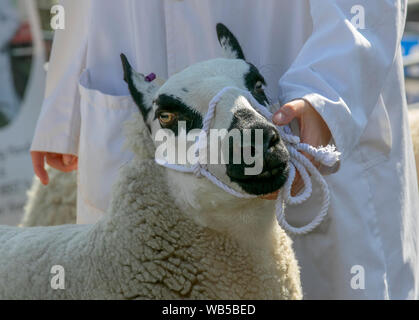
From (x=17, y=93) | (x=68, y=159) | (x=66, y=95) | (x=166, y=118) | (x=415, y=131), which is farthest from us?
(x=17, y=93)

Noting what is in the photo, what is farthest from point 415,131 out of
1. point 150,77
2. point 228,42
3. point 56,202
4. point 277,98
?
point 56,202

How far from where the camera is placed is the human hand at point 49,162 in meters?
2.23

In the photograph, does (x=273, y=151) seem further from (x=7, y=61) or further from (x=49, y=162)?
(x=7, y=61)

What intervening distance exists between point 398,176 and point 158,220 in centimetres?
74

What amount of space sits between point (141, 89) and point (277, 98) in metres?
0.39

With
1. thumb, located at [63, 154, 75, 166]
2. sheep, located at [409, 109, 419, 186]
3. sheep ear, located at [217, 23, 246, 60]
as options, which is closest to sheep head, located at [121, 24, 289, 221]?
sheep ear, located at [217, 23, 246, 60]

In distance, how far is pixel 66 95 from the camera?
2.21 meters

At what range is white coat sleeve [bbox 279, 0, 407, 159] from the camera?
150cm

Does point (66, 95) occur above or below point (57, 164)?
above

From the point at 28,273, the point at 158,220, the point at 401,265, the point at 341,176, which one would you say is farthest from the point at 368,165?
the point at 28,273

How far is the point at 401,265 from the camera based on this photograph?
1.92 m

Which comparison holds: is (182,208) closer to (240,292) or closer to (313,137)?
(240,292)

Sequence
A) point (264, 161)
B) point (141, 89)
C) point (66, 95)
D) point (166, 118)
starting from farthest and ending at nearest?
point (66, 95)
point (141, 89)
point (166, 118)
point (264, 161)

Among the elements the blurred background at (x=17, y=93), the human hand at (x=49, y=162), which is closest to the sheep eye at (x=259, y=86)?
the human hand at (x=49, y=162)
